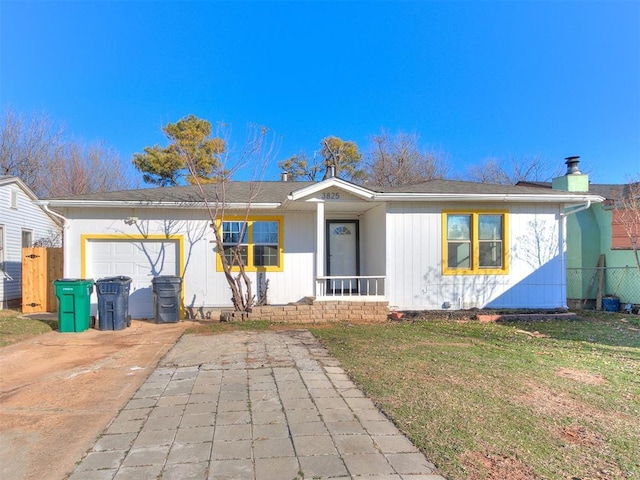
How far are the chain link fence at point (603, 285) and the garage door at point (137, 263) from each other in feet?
35.7

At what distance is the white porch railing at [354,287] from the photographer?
920 cm

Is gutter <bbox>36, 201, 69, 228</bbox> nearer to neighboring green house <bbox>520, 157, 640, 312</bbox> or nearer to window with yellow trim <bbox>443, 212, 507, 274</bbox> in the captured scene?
window with yellow trim <bbox>443, 212, 507, 274</bbox>

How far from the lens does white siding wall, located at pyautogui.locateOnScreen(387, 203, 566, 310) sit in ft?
30.7

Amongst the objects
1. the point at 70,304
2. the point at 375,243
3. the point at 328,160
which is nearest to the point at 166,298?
the point at 70,304

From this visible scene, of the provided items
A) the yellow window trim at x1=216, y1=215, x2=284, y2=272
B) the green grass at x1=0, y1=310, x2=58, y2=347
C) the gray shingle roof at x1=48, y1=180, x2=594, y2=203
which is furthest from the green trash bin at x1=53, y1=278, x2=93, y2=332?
the yellow window trim at x1=216, y1=215, x2=284, y2=272

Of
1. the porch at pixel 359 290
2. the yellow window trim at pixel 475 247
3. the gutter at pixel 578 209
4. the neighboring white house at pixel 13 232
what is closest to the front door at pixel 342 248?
Answer: the porch at pixel 359 290

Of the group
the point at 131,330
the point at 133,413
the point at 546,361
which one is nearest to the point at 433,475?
the point at 133,413

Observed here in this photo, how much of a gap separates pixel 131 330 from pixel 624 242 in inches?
487

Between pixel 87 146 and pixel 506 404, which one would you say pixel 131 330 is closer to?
pixel 506 404

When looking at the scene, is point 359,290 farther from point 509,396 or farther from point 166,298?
point 509,396

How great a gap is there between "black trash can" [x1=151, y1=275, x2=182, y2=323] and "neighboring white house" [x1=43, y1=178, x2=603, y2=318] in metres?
0.78

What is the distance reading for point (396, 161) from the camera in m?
25.4

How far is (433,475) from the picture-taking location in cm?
258

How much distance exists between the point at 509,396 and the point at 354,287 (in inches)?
265
